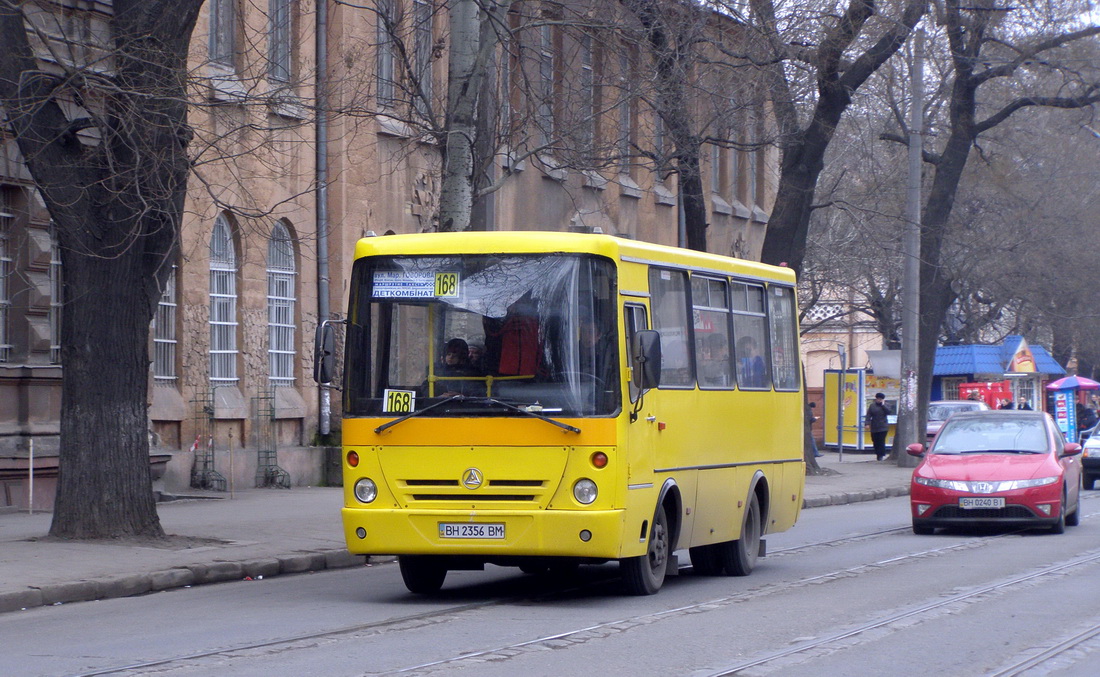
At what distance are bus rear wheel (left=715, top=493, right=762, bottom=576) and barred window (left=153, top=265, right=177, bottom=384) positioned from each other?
35.0 feet

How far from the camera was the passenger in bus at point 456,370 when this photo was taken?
11195 millimetres

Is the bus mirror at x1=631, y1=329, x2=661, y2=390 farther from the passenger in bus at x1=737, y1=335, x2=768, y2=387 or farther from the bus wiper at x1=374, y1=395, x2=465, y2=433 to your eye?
the passenger in bus at x1=737, y1=335, x2=768, y2=387

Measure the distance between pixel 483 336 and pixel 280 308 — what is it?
14206mm

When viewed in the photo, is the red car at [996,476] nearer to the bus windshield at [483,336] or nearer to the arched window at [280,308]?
the bus windshield at [483,336]

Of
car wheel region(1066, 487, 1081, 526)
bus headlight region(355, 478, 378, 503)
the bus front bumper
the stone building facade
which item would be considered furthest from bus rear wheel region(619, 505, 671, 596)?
car wheel region(1066, 487, 1081, 526)

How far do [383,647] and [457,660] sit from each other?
72 centimetres

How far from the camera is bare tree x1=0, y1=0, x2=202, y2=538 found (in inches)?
559

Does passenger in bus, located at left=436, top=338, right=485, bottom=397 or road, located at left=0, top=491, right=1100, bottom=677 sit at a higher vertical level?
passenger in bus, located at left=436, top=338, right=485, bottom=397

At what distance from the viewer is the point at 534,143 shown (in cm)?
2775

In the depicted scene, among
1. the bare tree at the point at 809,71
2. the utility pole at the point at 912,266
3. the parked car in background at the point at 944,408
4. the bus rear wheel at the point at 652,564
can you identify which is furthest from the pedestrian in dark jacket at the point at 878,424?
the bus rear wheel at the point at 652,564

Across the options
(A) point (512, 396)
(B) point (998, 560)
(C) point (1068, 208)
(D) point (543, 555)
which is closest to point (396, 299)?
(A) point (512, 396)

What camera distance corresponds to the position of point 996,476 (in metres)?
18.5

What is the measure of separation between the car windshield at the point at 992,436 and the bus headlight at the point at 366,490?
10150mm

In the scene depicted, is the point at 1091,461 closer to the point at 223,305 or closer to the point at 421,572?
the point at 223,305
